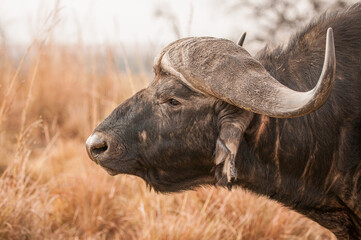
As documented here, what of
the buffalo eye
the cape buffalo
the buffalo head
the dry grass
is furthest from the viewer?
the dry grass

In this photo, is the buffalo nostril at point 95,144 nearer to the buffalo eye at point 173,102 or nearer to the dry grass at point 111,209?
the buffalo eye at point 173,102

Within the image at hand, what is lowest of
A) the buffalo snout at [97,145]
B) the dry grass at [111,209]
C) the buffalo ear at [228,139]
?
the dry grass at [111,209]

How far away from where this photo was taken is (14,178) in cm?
356

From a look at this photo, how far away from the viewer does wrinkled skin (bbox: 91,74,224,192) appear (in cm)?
256

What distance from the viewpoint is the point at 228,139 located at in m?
2.39

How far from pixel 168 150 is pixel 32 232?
183 centimetres

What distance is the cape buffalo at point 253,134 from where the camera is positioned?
2.47m

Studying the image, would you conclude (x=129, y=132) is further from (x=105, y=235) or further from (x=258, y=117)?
(x=105, y=235)

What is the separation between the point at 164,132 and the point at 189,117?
0.18m

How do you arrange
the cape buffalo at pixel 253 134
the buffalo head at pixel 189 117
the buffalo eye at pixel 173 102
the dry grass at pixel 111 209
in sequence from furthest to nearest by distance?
the dry grass at pixel 111 209 < the buffalo eye at pixel 173 102 < the cape buffalo at pixel 253 134 < the buffalo head at pixel 189 117

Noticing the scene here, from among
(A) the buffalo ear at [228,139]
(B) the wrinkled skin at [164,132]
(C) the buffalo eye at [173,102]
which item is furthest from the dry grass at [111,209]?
(C) the buffalo eye at [173,102]

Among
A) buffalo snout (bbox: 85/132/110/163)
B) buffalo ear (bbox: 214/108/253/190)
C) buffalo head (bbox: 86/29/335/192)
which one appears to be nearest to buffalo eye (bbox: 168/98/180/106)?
buffalo head (bbox: 86/29/335/192)

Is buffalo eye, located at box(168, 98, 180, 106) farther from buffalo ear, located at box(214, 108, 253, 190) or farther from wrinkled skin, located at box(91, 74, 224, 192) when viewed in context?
buffalo ear, located at box(214, 108, 253, 190)

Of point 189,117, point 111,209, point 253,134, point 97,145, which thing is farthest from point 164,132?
point 111,209
